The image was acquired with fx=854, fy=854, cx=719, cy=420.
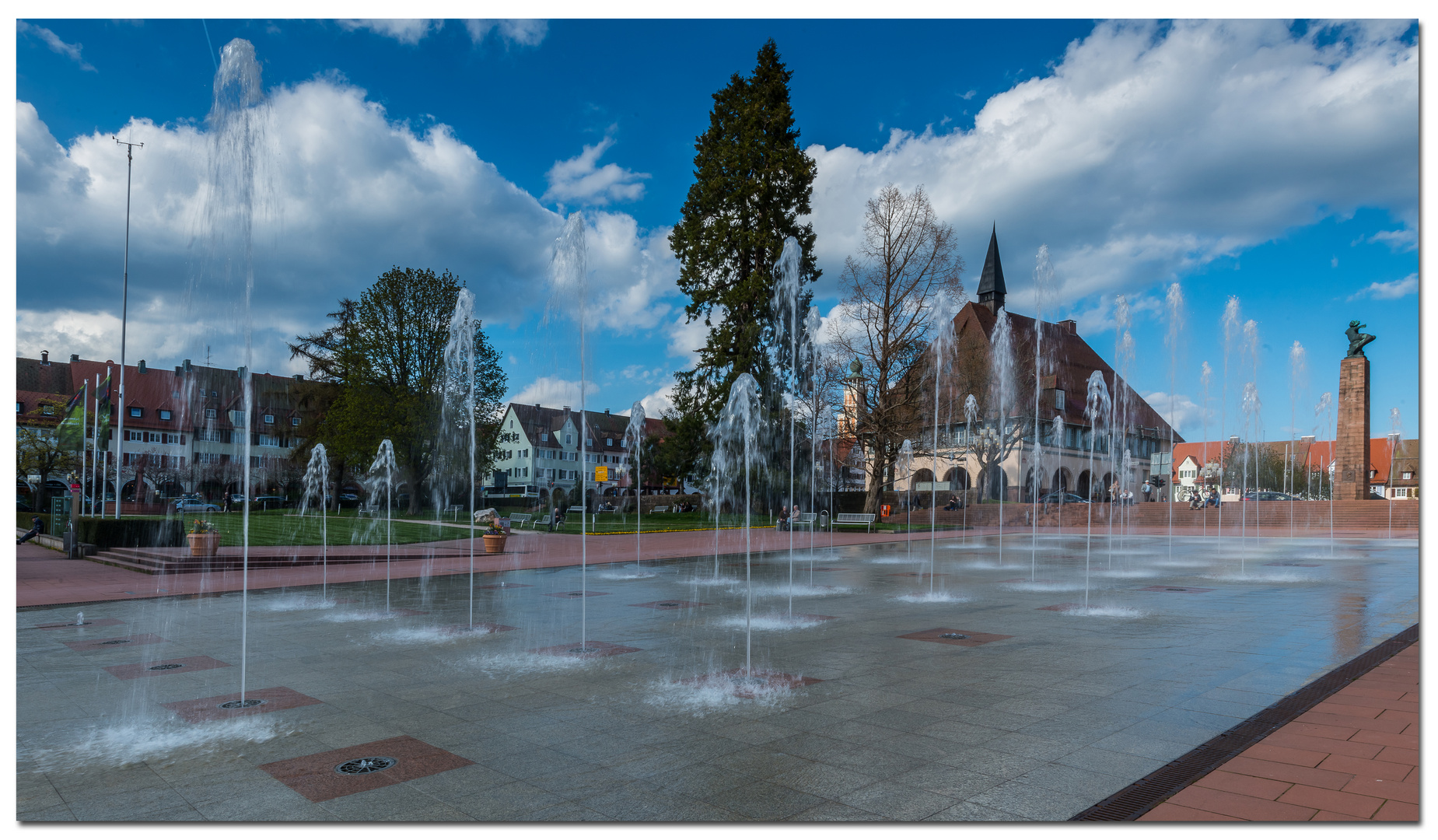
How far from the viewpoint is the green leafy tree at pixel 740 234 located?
3891 cm

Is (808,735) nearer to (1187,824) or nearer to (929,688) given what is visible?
(929,688)

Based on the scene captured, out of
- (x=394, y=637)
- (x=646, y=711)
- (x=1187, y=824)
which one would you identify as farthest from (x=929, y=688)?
(x=394, y=637)

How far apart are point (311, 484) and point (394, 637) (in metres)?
59.3

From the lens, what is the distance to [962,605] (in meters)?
12.7

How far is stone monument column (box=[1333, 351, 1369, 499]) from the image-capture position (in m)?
40.8

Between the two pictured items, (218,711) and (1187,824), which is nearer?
(1187,824)

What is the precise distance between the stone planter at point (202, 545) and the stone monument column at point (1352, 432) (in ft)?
153

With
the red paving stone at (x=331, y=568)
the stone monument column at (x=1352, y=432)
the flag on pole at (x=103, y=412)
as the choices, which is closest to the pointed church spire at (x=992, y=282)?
the stone monument column at (x=1352, y=432)

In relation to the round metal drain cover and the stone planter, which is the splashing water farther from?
the round metal drain cover

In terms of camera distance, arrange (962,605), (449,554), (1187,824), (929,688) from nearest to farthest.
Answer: (1187,824), (929,688), (962,605), (449,554)

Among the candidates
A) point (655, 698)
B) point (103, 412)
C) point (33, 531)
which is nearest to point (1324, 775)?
point (655, 698)

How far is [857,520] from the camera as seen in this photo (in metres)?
37.2

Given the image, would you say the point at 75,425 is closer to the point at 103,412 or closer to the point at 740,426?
the point at 103,412

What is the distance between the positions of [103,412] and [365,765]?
3390 cm
